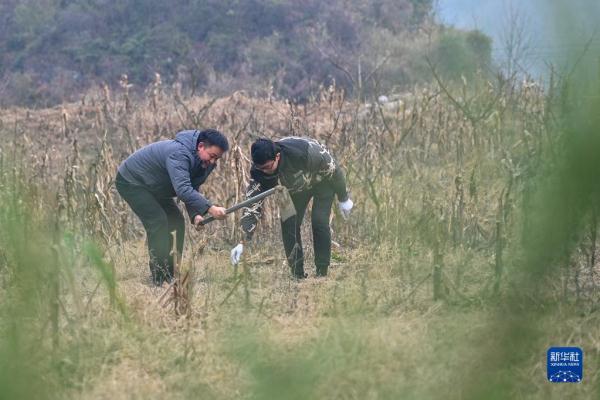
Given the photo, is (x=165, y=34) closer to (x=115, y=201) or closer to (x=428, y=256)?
(x=115, y=201)

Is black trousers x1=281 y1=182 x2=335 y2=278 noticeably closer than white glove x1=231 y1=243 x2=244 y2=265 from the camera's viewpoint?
No

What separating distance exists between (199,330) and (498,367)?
295 centimetres

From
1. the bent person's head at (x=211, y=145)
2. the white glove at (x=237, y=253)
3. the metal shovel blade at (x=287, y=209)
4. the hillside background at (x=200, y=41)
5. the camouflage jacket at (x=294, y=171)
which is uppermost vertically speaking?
the hillside background at (x=200, y=41)

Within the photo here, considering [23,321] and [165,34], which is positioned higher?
[165,34]

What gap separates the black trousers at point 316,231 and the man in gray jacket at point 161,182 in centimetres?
66

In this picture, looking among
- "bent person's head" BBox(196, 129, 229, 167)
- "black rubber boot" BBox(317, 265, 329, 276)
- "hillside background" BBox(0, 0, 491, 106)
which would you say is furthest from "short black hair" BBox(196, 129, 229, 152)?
"hillside background" BBox(0, 0, 491, 106)

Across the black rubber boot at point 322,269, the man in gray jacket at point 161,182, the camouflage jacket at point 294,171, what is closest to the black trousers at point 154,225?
the man in gray jacket at point 161,182

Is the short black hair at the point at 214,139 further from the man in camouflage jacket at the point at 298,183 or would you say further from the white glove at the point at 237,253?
the white glove at the point at 237,253

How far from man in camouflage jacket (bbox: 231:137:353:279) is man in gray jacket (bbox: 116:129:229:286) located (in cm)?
34

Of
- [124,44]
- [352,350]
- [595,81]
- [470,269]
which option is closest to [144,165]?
[470,269]

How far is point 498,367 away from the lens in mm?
1127

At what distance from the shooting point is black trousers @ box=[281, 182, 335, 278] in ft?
18.2

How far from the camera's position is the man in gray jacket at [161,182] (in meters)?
5.23

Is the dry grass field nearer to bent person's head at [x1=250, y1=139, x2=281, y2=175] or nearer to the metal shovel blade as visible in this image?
the metal shovel blade
